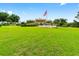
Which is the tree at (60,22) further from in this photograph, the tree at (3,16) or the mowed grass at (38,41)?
the tree at (3,16)

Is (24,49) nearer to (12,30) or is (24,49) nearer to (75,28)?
(12,30)

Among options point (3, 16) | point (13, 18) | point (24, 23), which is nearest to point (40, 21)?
point (24, 23)

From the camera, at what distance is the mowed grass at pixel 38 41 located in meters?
3.16

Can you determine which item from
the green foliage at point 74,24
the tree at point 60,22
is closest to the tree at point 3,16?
the tree at point 60,22

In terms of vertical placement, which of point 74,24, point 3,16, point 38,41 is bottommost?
point 38,41

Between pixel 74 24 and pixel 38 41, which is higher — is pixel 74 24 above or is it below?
above

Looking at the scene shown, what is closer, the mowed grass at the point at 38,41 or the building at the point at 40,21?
the mowed grass at the point at 38,41

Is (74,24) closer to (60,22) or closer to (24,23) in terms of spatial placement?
(60,22)

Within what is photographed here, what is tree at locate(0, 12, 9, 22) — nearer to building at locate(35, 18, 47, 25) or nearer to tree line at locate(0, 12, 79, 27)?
tree line at locate(0, 12, 79, 27)

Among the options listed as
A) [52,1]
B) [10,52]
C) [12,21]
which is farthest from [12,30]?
[52,1]

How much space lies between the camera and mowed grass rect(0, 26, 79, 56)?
10.4 feet

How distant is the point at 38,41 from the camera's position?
3277 mm

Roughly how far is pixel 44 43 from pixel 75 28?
47cm

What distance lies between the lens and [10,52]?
124 inches
